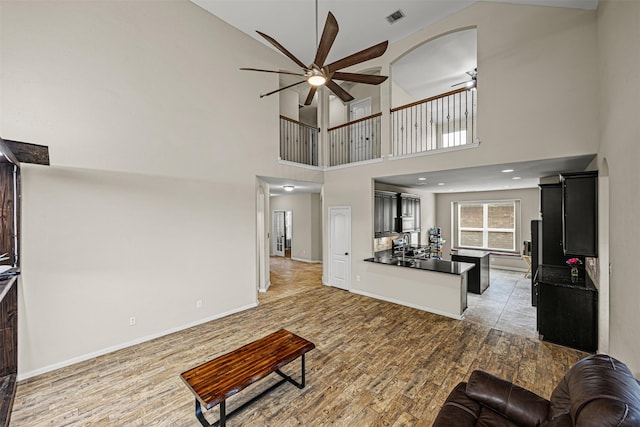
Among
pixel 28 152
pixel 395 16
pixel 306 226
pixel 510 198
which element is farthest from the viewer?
pixel 306 226

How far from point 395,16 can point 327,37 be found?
121 inches

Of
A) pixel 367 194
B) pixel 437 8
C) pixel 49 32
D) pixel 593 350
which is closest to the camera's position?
pixel 49 32

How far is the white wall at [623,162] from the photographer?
1.82 meters

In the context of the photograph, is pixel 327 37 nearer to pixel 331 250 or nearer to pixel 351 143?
pixel 351 143

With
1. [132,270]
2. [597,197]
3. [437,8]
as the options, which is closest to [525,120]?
[597,197]

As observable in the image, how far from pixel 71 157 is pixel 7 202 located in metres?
0.78

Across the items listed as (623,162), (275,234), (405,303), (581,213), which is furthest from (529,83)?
(275,234)

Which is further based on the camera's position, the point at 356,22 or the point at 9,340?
the point at 356,22

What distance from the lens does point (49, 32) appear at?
305 centimetres

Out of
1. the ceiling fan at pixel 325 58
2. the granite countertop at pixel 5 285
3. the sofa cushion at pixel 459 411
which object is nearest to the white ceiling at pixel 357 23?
the ceiling fan at pixel 325 58

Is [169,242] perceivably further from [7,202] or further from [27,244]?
[7,202]

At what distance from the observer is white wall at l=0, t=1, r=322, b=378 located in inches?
117

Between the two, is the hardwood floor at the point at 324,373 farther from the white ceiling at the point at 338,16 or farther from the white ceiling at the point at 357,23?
the white ceiling at the point at 338,16

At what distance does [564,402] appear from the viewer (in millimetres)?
1539
